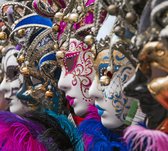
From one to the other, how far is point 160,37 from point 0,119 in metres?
0.76

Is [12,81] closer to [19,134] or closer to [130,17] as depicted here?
[19,134]

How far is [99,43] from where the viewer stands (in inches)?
57.2

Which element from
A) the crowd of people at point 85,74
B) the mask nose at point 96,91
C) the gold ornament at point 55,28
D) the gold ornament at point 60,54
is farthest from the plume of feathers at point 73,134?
the gold ornament at point 55,28

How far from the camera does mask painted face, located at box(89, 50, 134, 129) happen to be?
1375 millimetres

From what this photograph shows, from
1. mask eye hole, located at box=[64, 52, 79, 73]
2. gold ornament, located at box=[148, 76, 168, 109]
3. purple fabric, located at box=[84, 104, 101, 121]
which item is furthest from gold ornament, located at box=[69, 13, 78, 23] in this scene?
gold ornament, located at box=[148, 76, 168, 109]

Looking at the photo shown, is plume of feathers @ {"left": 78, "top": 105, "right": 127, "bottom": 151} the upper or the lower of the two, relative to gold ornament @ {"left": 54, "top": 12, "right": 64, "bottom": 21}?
lower

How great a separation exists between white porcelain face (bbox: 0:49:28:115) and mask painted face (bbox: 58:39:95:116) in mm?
394

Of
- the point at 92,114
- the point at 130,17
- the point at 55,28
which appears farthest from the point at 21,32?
the point at 130,17

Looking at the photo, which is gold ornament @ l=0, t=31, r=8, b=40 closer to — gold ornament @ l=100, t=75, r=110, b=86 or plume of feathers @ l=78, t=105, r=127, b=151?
plume of feathers @ l=78, t=105, r=127, b=151

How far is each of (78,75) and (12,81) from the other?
0.47 metres

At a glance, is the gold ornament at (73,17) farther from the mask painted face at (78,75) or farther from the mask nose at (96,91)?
the mask nose at (96,91)

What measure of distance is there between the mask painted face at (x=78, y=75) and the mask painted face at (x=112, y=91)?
0.61 feet

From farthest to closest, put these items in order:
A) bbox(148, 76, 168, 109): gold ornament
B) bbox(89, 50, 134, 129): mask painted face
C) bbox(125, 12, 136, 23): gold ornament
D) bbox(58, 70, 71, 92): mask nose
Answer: bbox(58, 70, 71, 92): mask nose < bbox(89, 50, 134, 129): mask painted face < bbox(125, 12, 136, 23): gold ornament < bbox(148, 76, 168, 109): gold ornament

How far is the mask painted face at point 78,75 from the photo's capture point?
168cm
